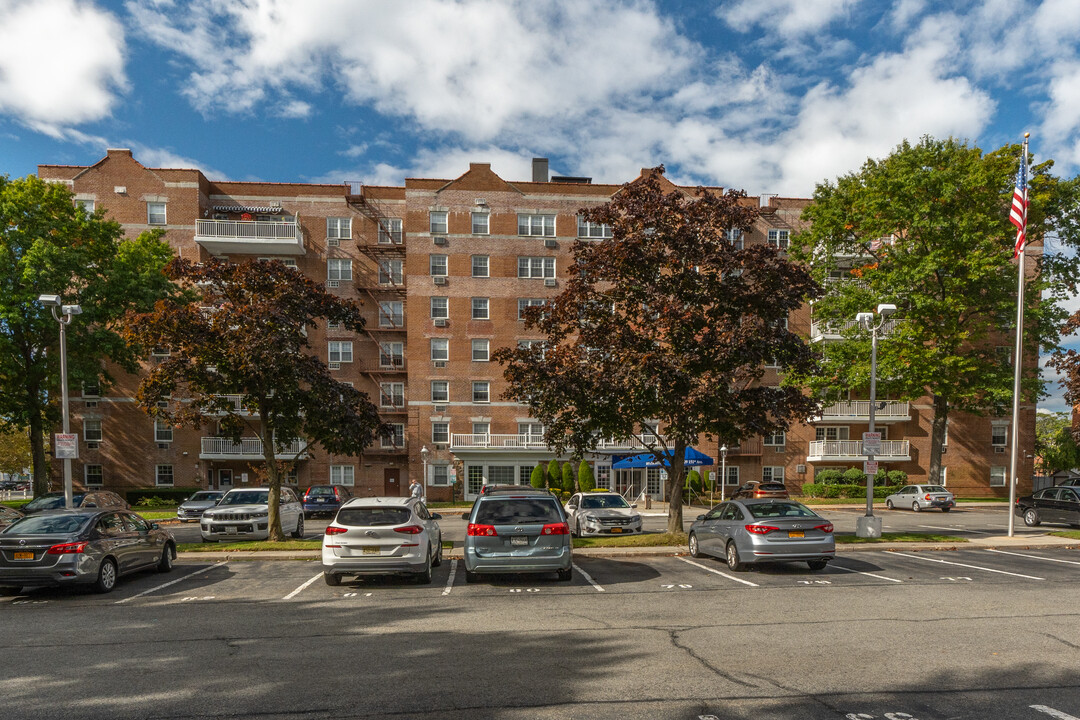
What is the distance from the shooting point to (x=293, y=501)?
2319 centimetres

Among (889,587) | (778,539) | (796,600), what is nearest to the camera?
(796,600)

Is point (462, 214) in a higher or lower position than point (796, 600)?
higher

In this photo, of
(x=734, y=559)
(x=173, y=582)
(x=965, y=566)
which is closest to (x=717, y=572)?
(x=734, y=559)

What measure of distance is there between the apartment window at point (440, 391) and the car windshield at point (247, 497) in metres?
22.4

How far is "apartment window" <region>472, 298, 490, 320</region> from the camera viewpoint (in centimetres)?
4597

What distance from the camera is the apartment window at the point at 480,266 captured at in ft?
151

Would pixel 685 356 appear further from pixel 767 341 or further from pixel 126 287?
pixel 126 287

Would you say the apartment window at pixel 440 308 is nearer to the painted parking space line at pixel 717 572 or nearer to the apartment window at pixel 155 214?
the apartment window at pixel 155 214

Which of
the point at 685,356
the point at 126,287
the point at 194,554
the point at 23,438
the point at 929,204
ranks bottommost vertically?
the point at 23,438

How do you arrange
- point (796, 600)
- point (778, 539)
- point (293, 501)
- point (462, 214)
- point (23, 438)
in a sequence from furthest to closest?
1. point (23, 438)
2. point (462, 214)
3. point (293, 501)
4. point (778, 539)
5. point (796, 600)

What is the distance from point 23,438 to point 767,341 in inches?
2906

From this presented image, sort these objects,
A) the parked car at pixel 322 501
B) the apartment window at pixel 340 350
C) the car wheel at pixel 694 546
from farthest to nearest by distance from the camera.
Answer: the apartment window at pixel 340 350 → the parked car at pixel 322 501 → the car wheel at pixel 694 546

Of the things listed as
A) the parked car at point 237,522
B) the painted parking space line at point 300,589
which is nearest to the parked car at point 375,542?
the painted parking space line at point 300,589

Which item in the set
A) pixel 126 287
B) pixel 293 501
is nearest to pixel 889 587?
pixel 293 501
